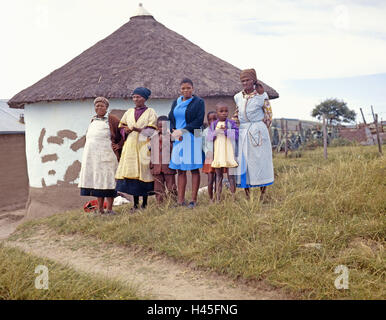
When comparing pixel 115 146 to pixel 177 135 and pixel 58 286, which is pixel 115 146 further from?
pixel 58 286

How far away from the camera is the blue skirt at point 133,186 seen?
5.32m

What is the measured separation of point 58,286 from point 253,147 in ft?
9.12

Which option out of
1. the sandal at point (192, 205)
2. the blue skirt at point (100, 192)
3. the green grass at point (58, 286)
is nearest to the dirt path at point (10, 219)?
the blue skirt at point (100, 192)

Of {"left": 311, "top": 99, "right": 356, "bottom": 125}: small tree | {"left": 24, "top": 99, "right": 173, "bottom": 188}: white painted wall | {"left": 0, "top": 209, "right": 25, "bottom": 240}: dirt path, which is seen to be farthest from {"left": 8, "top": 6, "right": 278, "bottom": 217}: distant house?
{"left": 311, "top": 99, "right": 356, "bottom": 125}: small tree

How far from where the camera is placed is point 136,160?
526 centimetres

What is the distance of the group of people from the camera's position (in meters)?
4.92

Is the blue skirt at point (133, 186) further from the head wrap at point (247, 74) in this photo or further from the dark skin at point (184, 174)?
the head wrap at point (247, 74)

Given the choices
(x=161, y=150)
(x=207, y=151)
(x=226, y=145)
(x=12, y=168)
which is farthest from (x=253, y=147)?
(x=12, y=168)

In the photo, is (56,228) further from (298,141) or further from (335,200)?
(298,141)

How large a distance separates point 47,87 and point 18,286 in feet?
22.1

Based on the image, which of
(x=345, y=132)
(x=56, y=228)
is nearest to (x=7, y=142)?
(x=56, y=228)

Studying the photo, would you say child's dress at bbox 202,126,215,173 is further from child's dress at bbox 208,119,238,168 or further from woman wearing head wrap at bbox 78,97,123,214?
woman wearing head wrap at bbox 78,97,123,214

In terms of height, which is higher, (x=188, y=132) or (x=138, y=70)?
(x=138, y=70)

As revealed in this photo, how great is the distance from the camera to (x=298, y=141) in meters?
18.8
